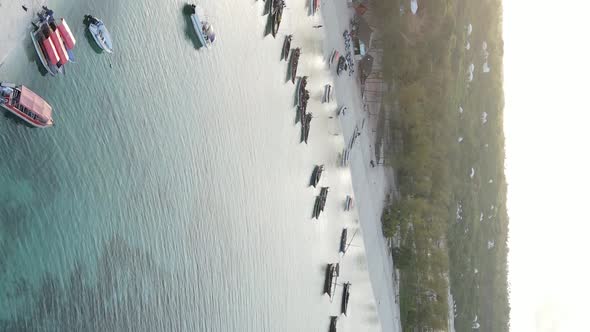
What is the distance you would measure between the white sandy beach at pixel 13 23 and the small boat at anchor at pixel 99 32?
245 centimetres

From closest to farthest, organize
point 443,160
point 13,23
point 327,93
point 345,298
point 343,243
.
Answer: point 13,23, point 345,298, point 327,93, point 343,243, point 443,160

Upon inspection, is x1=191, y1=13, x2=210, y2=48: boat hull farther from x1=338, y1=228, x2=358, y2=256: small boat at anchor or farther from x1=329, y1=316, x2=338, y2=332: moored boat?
x1=329, y1=316, x2=338, y2=332: moored boat

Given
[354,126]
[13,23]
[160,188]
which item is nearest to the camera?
[13,23]

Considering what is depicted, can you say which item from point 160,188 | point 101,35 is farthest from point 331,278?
point 101,35

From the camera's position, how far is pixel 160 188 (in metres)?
24.2

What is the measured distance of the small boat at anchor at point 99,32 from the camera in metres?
21.7

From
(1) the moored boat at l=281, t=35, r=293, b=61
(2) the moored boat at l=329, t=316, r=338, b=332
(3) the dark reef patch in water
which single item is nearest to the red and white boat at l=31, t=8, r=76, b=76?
(3) the dark reef patch in water

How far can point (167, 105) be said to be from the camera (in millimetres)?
25391

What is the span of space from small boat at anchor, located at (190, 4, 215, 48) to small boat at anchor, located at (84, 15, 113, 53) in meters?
5.67

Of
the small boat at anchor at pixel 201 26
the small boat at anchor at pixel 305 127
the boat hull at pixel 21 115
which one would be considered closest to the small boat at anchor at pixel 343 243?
the small boat at anchor at pixel 305 127

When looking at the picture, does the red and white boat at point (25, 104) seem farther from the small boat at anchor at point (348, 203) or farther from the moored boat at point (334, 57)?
the small boat at anchor at point (348, 203)

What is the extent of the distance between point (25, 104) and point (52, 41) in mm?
2721

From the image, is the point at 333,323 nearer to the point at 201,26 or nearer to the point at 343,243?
the point at 343,243

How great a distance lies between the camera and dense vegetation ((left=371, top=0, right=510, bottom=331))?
44.2 meters
